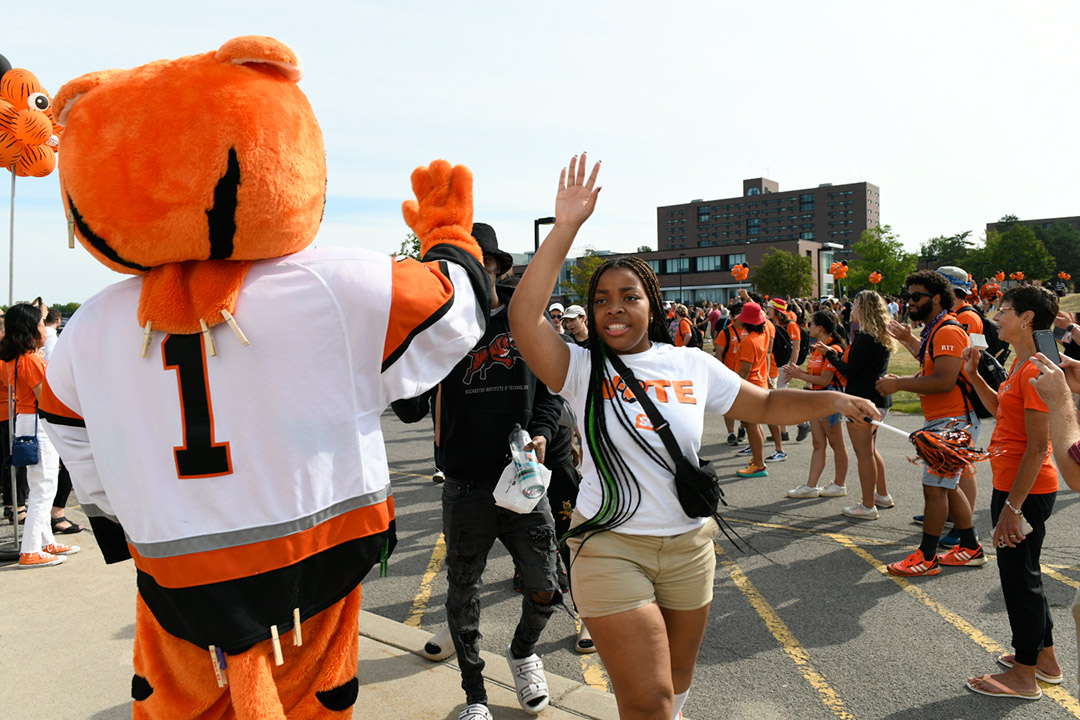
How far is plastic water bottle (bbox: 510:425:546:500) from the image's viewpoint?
309 cm

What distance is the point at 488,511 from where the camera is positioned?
3.43m

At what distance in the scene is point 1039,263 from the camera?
3327 inches

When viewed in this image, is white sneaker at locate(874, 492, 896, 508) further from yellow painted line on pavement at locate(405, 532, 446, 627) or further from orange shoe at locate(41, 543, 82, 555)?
orange shoe at locate(41, 543, 82, 555)

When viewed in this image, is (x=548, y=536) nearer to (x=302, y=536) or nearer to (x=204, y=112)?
(x=302, y=536)

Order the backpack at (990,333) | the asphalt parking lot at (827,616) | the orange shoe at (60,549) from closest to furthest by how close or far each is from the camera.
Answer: the asphalt parking lot at (827,616), the orange shoe at (60,549), the backpack at (990,333)

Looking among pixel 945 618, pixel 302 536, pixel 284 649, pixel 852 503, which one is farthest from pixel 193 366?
pixel 852 503

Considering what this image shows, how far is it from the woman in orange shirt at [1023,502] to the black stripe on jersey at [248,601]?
3202mm

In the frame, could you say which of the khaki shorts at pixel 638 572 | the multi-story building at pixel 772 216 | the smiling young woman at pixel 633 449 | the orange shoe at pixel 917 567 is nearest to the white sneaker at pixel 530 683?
the smiling young woman at pixel 633 449

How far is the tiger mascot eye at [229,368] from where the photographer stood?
171 centimetres

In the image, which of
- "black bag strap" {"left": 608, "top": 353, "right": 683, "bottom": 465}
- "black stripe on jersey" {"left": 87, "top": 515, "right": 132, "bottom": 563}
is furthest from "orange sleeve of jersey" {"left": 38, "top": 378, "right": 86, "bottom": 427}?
"black bag strap" {"left": 608, "top": 353, "right": 683, "bottom": 465}

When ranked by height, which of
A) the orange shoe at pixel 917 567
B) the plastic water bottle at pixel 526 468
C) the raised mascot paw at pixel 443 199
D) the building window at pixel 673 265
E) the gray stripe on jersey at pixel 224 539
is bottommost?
the orange shoe at pixel 917 567

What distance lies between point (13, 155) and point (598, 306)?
6070mm

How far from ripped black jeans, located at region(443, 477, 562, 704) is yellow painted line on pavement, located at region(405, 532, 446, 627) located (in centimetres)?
130

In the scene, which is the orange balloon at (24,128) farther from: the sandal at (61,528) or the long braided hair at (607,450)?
the long braided hair at (607,450)
